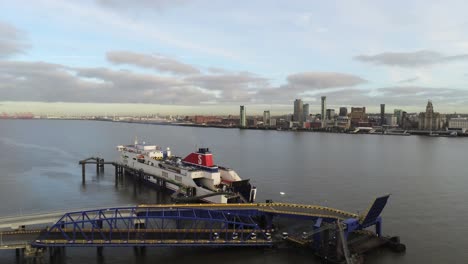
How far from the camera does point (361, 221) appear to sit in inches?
821

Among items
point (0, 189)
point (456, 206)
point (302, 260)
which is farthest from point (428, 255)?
point (0, 189)

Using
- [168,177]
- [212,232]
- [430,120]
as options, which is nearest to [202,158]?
[168,177]

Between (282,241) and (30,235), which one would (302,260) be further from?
(30,235)


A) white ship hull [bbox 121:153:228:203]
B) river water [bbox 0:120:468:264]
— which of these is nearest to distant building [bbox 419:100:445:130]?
river water [bbox 0:120:468:264]

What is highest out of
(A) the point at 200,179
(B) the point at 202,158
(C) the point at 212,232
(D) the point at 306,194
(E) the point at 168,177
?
(B) the point at 202,158

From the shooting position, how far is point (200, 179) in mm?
31672

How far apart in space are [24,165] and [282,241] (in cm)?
4516

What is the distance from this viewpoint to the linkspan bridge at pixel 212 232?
745 inches

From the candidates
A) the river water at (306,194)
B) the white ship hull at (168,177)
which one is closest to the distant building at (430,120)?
the river water at (306,194)

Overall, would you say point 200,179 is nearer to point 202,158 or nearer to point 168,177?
point 202,158

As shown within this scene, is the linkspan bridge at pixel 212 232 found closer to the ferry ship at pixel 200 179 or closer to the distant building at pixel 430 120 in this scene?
the ferry ship at pixel 200 179

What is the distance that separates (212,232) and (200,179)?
11373 mm

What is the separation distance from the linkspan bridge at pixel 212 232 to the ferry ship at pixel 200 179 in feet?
13.8

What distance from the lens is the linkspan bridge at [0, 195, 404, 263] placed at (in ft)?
62.1
